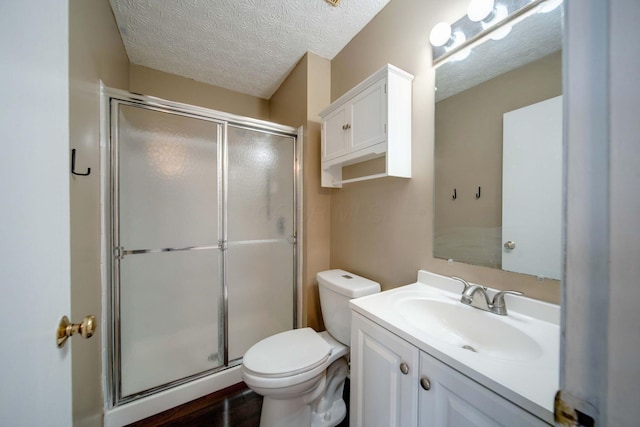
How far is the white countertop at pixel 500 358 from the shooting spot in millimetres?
512

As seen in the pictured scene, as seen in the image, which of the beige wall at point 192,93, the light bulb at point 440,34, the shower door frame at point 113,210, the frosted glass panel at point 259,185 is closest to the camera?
the light bulb at point 440,34

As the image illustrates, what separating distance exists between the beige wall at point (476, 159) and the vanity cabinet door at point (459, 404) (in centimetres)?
52

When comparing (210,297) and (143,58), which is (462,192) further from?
(143,58)

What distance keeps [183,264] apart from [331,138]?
1.37m

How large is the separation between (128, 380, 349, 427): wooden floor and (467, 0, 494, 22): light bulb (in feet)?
7.12

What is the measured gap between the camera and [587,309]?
233 millimetres

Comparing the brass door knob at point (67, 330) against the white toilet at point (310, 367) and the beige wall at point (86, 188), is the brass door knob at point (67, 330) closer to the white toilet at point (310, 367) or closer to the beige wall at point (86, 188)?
the beige wall at point (86, 188)

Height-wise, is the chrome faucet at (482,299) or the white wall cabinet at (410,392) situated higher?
the chrome faucet at (482,299)

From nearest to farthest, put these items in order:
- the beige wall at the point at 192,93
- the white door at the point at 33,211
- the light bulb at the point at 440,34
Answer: the white door at the point at 33,211 → the light bulb at the point at 440,34 → the beige wall at the point at 192,93

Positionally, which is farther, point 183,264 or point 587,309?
point 183,264

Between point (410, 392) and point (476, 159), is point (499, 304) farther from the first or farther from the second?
point (476, 159)

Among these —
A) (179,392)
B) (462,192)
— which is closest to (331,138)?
(462,192)

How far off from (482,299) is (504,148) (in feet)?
2.04

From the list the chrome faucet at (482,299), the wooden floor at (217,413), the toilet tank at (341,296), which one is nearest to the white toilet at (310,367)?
the toilet tank at (341,296)
